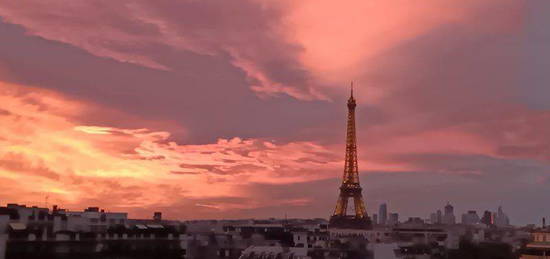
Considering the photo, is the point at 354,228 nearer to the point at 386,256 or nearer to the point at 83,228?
the point at 386,256

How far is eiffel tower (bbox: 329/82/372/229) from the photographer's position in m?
157

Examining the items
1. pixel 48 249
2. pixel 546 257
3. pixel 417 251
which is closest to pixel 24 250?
pixel 48 249

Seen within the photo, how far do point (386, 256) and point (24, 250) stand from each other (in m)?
45.3

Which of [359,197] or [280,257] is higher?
[359,197]

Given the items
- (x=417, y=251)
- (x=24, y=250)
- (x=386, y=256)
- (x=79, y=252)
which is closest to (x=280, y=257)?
(x=386, y=256)

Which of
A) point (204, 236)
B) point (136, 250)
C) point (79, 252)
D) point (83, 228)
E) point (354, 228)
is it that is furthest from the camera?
point (354, 228)

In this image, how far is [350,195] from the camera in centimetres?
15812

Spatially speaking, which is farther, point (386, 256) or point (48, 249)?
point (386, 256)

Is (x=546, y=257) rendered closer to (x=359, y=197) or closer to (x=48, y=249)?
(x=48, y=249)

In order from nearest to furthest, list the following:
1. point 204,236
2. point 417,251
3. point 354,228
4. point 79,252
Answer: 1. point 79,252
2. point 204,236
3. point 417,251
4. point 354,228

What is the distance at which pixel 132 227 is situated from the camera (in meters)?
91.4

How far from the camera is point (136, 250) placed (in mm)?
86438

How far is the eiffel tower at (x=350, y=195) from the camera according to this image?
15725 centimetres

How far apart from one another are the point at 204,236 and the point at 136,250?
85.4 feet
